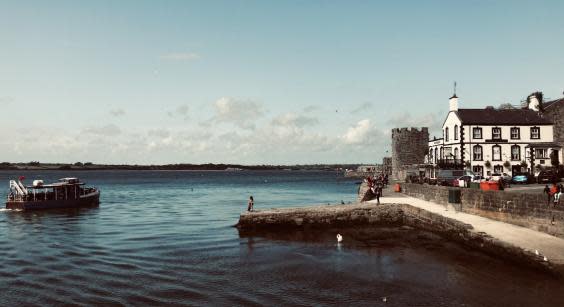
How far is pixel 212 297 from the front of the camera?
47.5 ft

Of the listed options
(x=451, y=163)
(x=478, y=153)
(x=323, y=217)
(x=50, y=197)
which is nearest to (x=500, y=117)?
(x=478, y=153)

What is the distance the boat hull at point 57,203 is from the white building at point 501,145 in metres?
40.8

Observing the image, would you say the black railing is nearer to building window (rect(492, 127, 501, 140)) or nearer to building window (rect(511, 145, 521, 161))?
building window (rect(492, 127, 501, 140))

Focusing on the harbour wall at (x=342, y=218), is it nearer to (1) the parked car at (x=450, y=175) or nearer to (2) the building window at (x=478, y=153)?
(1) the parked car at (x=450, y=175)

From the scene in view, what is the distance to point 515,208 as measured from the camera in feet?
69.1

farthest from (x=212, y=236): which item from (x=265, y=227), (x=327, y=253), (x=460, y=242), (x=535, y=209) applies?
(x=535, y=209)

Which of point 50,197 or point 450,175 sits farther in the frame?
point 50,197

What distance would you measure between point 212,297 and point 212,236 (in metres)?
12.7

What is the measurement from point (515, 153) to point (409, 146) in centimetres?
1983

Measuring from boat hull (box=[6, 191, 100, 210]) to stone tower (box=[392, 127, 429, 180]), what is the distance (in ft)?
137

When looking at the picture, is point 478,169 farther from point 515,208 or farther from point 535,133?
point 515,208

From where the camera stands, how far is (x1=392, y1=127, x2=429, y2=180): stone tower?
65.1m

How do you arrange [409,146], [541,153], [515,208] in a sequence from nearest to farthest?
[515,208], [541,153], [409,146]

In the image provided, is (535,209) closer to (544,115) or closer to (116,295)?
(116,295)
